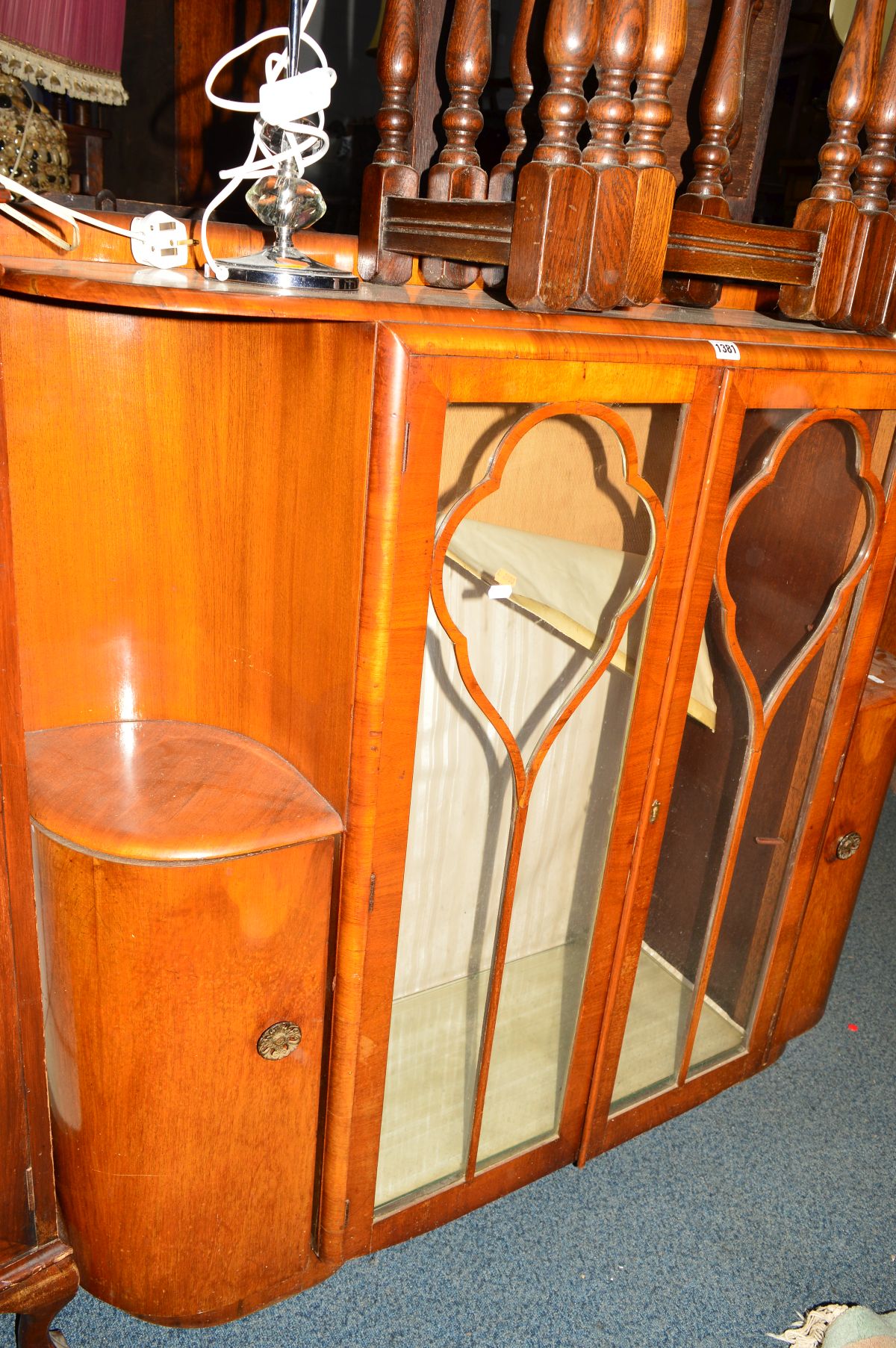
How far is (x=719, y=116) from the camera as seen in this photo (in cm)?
115

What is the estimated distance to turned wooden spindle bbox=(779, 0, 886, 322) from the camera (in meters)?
1.05

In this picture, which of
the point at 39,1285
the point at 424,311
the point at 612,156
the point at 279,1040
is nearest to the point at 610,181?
the point at 612,156

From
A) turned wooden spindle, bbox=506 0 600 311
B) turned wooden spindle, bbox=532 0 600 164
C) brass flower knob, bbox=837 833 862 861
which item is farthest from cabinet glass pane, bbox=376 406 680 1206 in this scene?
brass flower knob, bbox=837 833 862 861

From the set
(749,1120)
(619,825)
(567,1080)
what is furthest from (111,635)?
(749,1120)

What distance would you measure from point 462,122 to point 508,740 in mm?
699

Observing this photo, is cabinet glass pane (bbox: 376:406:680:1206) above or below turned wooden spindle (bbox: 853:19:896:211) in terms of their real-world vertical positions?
below

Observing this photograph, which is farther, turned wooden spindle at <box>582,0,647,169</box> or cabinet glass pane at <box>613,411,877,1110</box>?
cabinet glass pane at <box>613,411,877,1110</box>

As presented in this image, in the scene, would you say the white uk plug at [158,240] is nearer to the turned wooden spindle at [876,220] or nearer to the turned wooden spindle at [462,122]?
the turned wooden spindle at [462,122]

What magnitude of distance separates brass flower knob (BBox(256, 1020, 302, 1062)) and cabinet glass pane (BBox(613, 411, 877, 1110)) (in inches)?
21.6

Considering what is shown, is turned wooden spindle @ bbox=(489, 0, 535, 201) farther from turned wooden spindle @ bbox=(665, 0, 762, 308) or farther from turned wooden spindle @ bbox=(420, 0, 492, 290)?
turned wooden spindle @ bbox=(665, 0, 762, 308)

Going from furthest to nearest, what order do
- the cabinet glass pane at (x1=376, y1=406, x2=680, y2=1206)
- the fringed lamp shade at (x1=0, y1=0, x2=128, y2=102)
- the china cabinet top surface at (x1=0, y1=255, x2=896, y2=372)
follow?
1. the fringed lamp shade at (x1=0, y1=0, x2=128, y2=102)
2. the cabinet glass pane at (x1=376, y1=406, x2=680, y2=1206)
3. the china cabinet top surface at (x1=0, y1=255, x2=896, y2=372)

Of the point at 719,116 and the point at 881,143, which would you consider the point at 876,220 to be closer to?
the point at 881,143

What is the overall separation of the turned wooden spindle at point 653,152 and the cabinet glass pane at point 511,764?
0.44 ft

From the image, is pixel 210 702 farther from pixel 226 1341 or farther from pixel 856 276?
pixel 856 276
